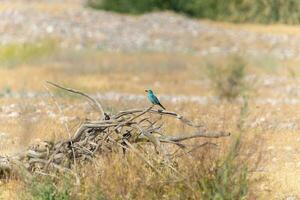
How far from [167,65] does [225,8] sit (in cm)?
1936

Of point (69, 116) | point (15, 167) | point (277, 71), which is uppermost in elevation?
point (15, 167)

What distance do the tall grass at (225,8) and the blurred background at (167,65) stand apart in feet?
0.19

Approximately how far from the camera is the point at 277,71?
1119 inches

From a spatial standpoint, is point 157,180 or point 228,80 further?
point 228,80

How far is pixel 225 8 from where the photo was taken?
48.1 m

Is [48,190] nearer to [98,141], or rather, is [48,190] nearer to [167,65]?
[98,141]

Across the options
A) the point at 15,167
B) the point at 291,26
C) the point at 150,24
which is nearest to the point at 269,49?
the point at 150,24

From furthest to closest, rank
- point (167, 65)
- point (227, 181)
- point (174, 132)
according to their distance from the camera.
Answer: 1. point (167, 65)
2. point (174, 132)
3. point (227, 181)

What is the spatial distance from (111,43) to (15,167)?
2503 centimetres

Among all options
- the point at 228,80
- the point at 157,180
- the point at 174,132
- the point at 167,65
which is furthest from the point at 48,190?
the point at 167,65

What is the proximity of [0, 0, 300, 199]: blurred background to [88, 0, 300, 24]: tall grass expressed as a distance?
0.06 m

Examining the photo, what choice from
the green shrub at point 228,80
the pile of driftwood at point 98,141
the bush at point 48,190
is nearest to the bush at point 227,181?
the pile of driftwood at point 98,141

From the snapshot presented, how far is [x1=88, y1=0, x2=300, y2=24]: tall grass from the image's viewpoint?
153 ft

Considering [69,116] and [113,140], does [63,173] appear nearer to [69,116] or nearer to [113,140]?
[113,140]
